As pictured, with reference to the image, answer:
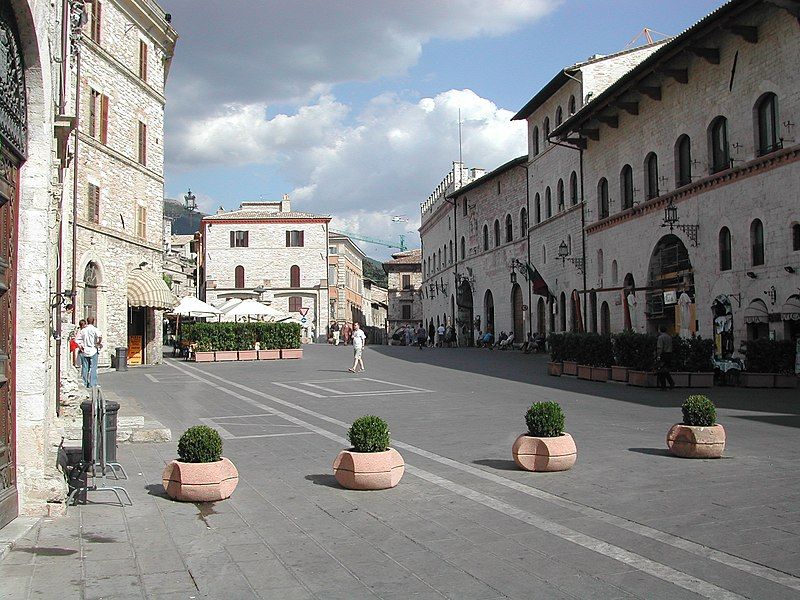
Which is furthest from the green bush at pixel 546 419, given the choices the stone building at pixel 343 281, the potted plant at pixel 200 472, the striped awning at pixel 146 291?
the stone building at pixel 343 281

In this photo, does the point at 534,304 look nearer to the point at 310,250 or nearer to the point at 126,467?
the point at 310,250

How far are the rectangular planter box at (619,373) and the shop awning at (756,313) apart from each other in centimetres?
426

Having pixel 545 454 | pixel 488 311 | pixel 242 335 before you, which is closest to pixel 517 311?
pixel 488 311

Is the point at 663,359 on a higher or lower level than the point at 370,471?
higher

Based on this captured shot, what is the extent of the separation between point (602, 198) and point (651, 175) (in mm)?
4929

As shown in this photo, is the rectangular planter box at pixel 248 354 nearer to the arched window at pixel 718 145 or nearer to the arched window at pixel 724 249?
the arched window at pixel 724 249

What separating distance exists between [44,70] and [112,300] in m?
26.4

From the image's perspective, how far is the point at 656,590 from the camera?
515cm

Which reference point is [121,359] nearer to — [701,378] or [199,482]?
[701,378]

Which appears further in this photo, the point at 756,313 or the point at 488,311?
the point at 488,311

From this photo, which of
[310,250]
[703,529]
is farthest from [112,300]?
[310,250]

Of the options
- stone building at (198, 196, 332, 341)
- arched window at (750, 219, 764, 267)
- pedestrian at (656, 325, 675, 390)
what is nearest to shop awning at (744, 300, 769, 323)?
arched window at (750, 219, 764, 267)

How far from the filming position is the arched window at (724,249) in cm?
2548

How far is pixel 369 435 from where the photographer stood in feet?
27.7
